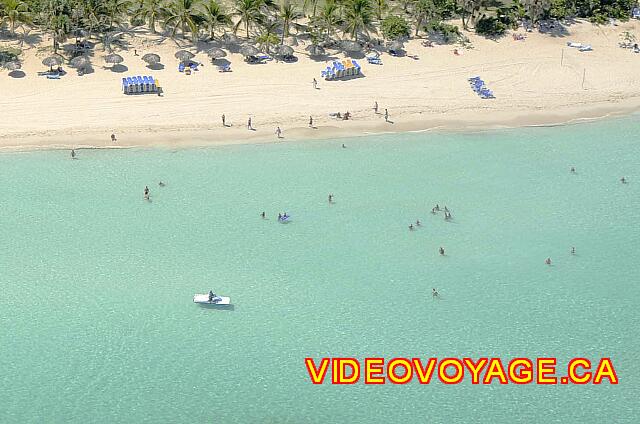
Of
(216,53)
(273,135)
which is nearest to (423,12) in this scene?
(216,53)

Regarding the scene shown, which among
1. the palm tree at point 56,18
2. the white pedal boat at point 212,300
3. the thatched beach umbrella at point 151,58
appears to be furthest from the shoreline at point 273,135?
the white pedal boat at point 212,300

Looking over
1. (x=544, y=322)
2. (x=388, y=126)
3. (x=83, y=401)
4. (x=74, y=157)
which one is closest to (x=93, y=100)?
(x=74, y=157)

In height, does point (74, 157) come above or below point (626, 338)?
below

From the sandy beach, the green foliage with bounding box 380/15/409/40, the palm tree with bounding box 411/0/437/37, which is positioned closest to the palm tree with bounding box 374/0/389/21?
the green foliage with bounding box 380/15/409/40

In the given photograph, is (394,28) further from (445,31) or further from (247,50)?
(247,50)

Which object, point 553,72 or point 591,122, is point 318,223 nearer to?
point 591,122
